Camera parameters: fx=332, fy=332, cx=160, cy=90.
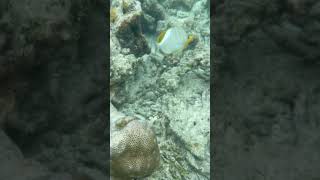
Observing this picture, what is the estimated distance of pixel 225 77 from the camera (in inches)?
83.7

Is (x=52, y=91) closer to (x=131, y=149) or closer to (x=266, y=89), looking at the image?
(x=131, y=149)

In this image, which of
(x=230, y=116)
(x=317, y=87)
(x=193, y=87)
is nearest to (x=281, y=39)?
(x=317, y=87)

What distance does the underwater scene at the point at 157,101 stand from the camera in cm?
324

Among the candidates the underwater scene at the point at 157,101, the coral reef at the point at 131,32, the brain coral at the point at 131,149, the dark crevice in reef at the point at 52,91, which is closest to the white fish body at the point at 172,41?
the underwater scene at the point at 157,101

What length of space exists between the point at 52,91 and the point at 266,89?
1.35 metres

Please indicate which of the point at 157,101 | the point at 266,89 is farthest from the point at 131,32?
the point at 266,89

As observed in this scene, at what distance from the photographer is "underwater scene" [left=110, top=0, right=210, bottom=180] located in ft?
10.6

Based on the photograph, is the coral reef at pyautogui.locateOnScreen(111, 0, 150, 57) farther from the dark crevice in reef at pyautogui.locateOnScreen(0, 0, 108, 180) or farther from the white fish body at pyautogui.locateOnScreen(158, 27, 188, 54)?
the dark crevice in reef at pyautogui.locateOnScreen(0, 0, 108, 180)

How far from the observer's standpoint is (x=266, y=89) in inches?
76.5

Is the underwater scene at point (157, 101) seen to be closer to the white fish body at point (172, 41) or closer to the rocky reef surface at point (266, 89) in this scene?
the white fish body at point (172, 41)

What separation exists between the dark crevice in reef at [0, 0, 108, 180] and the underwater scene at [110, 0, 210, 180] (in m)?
0.85

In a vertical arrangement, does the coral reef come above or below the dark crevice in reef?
above

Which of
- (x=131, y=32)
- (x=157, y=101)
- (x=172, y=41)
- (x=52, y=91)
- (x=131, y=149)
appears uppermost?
(x=131, y=32)

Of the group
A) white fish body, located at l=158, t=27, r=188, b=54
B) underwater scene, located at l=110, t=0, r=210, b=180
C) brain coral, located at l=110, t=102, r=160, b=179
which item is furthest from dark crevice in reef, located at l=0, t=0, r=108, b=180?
white fish body, located at l=158, t=27, r=188, b=54
